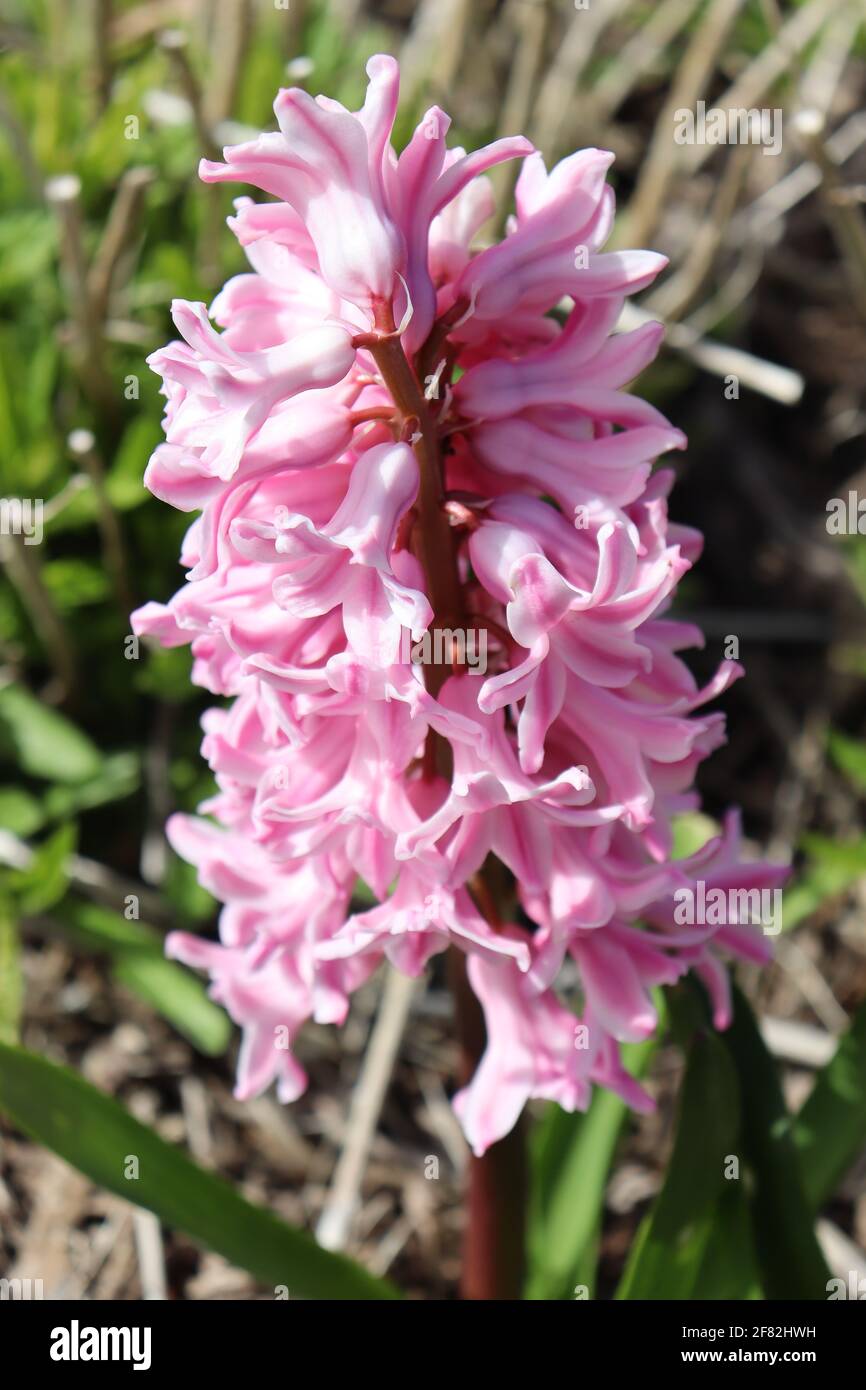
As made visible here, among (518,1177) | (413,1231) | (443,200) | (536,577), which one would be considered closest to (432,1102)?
(413,1231)

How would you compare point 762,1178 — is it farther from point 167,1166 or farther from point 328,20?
point 328,20

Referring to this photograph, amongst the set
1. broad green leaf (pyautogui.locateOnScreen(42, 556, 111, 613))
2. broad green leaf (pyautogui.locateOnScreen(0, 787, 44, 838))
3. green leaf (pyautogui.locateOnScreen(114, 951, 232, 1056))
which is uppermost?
broad green leaf (pyautogui.locateOnScreen(42, 556, 111, 613))

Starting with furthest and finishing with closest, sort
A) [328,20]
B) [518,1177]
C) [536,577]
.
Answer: [328,20] < [518,1177] < [536,577]

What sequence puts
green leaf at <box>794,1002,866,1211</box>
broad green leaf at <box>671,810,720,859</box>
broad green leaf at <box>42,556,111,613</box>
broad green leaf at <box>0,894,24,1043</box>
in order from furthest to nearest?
broad green leaf at <box>42,556,111,613</box> < broad green leaf at <box>0,894,24,1043</box> < broad green leaf at <box>671,810,720,859</box> < green leaf at <box>794,1002,866,1211</box>

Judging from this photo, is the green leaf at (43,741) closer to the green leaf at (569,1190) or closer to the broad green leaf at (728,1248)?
the green leaf at (569,1190)

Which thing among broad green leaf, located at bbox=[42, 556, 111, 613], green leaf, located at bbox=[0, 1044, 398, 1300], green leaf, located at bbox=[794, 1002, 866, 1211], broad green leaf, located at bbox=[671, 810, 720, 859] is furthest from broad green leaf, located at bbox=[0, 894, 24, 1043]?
green leaf, located at bbox=[794, 1002, 866, 1211]

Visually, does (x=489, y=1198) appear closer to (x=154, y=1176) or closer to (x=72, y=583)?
(x=154, y=1176)

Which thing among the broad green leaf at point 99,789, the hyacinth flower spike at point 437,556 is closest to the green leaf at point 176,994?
the broad green leaf at point 99,789

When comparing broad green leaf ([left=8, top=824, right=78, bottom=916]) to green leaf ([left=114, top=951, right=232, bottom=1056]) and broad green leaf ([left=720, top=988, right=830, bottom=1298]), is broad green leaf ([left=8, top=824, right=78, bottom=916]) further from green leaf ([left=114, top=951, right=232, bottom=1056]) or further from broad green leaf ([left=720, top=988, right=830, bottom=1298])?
broad green leaf ([left=720, top=988, right=830, bottom=1298])
